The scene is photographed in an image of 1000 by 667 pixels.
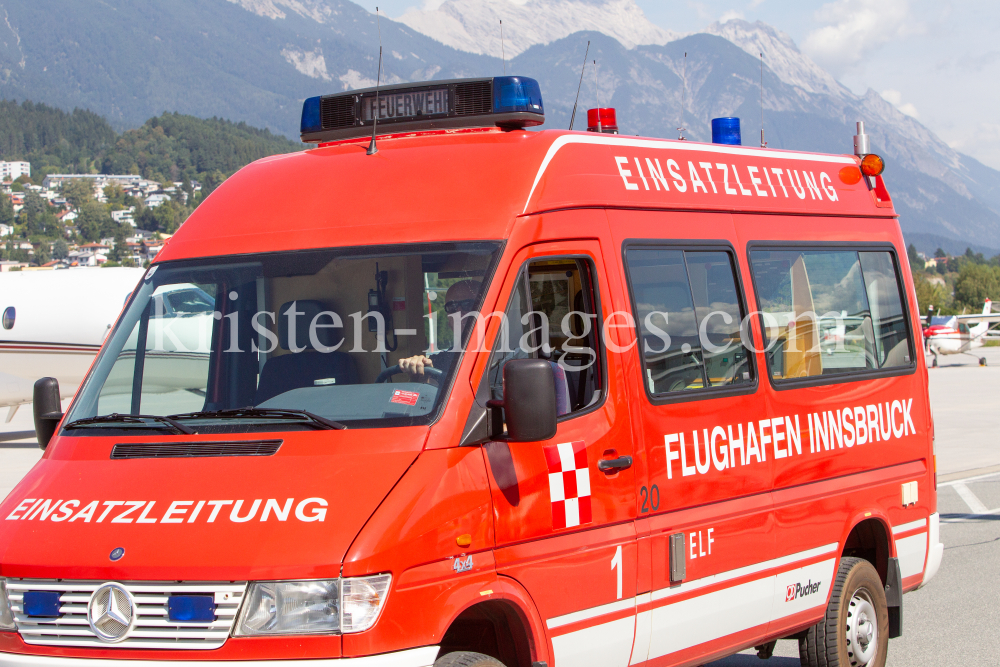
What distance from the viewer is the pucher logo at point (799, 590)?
5.78 meters

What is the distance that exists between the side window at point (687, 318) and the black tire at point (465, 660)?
151 centimetres

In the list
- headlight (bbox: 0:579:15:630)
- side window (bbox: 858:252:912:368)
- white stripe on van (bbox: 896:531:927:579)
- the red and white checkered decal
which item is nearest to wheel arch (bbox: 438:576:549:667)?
the red and white checkered decal

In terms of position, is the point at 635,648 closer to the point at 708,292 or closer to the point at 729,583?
the point at 729,583

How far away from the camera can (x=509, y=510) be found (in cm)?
427

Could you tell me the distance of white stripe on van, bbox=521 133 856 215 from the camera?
4.99 m

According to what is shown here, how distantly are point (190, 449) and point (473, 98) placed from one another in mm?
2305

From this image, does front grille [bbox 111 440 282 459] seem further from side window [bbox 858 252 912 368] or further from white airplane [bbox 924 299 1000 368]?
white airplane [bbox 924 299 1000 368]

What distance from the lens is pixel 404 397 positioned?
4262 mm

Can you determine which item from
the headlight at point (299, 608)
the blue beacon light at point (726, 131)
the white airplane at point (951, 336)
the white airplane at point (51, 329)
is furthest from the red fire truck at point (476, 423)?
the white airplane at point (951, 336)

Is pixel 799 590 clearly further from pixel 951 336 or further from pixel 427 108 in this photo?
pixel 951 336

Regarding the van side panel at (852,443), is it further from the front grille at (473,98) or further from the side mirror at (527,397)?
the side mirror at (527,397)

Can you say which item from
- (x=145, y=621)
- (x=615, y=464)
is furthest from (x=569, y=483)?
(x=145, y=621)

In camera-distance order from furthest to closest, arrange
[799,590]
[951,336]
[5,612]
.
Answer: [951,336] < [799,590] < [5,612]

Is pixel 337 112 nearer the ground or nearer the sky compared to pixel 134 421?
nearer the sky
